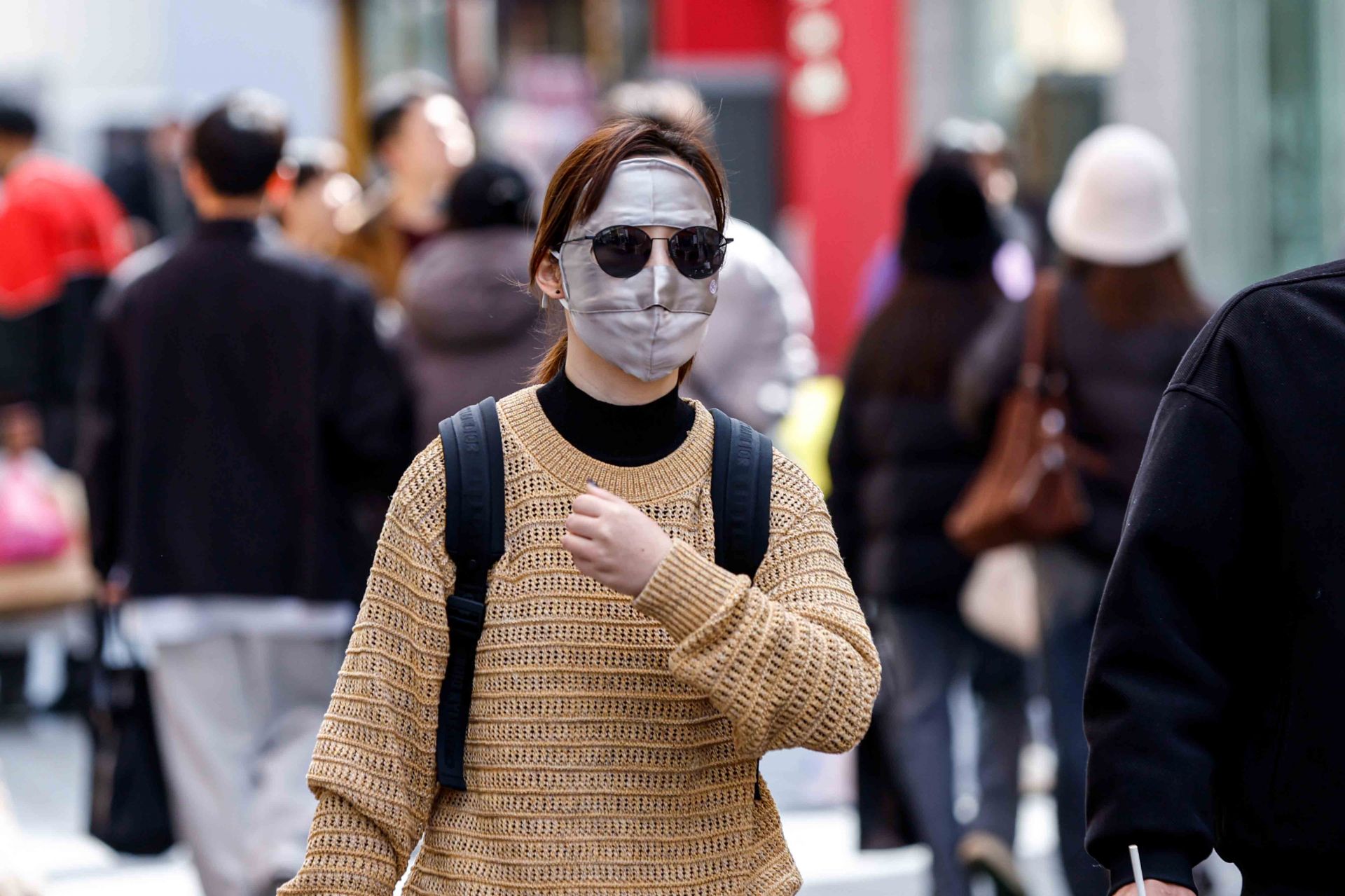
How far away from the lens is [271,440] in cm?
496

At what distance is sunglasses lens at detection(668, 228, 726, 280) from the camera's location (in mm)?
2584

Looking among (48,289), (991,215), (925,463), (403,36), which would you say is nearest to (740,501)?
(925,463)

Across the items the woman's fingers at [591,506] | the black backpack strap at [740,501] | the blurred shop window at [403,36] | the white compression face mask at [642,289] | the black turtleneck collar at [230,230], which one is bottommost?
the black backpack strap at [740,501]

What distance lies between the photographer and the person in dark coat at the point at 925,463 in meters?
5.60

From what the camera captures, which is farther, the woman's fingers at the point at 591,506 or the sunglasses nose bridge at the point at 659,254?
the sunglasses nose bridge at the point at 659,254

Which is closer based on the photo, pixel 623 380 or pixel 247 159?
pixel 623 380

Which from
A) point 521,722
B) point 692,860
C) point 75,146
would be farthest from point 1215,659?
point 75,146

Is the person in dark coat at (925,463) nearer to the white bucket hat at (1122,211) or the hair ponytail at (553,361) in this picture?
Answer: the white bucket hat at (1122,211)

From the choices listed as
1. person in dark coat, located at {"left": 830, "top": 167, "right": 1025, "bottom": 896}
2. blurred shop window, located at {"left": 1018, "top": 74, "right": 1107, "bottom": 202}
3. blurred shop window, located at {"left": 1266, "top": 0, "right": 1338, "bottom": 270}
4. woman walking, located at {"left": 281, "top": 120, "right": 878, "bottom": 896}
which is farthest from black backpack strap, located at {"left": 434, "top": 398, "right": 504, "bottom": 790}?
blurred shop window, located at {"left": 1018, "top": 74, "right": 1107, "bottom": 202}

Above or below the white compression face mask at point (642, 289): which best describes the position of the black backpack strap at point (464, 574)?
below

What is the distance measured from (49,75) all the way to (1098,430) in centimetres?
2287

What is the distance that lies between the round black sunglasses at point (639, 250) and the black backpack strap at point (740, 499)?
0.21 m

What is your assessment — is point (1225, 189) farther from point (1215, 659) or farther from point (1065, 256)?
point (1215, 659)

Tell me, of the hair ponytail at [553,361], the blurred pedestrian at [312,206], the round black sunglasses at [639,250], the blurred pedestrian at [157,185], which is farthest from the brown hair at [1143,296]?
the blurred pedestrian at [157,185]
